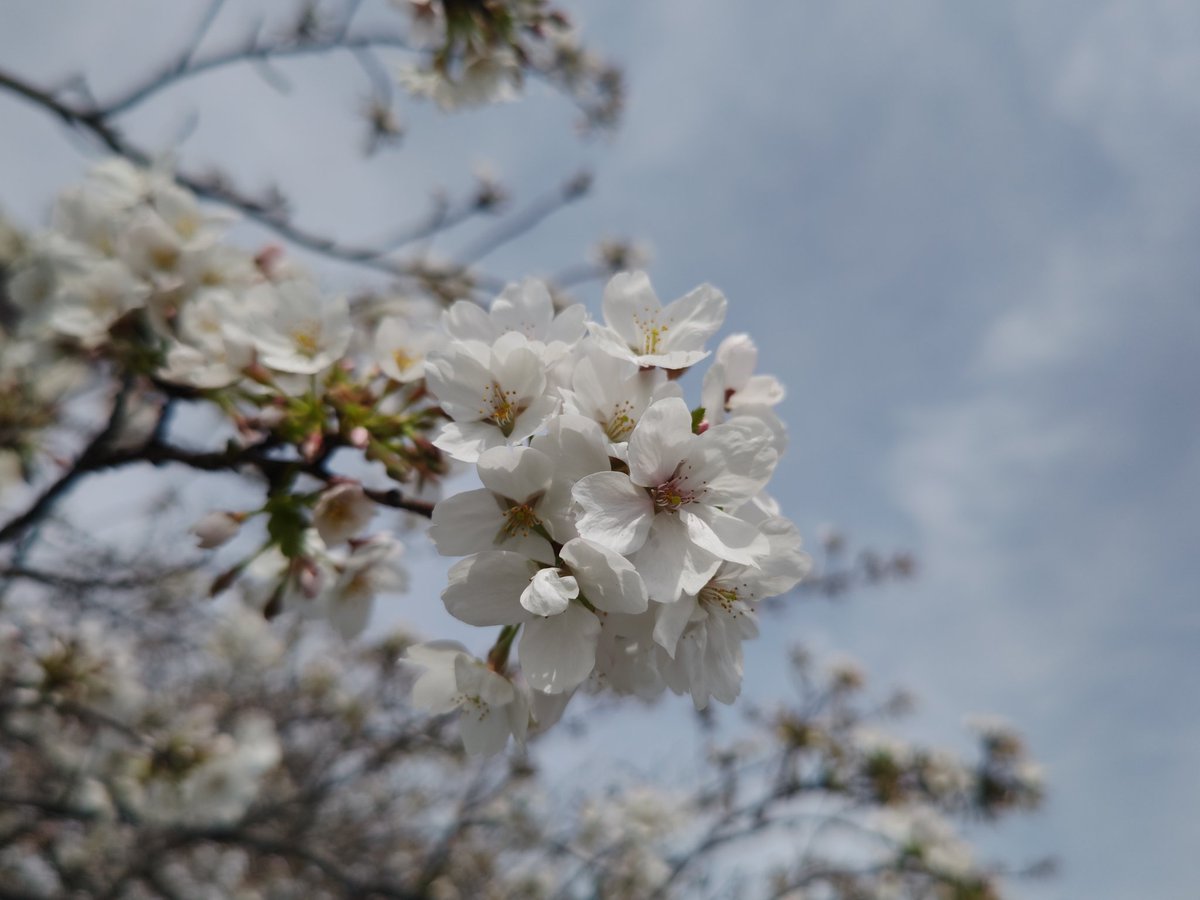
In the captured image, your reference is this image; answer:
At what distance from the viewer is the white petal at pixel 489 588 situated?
3.38ft

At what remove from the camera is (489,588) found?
105 centimetres

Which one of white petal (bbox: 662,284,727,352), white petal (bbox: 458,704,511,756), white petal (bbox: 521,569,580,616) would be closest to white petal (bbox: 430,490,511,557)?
white petal (bbox: 521,569,580,616)

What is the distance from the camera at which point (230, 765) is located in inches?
121

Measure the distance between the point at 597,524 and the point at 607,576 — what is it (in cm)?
7

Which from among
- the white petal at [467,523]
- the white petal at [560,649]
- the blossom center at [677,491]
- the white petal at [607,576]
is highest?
the blossom center at [677,491]

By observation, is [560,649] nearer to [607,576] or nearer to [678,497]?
[607,576]

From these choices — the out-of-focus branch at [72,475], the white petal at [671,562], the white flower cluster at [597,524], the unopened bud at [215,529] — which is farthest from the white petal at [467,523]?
the out-of-focus branch at [72,475]

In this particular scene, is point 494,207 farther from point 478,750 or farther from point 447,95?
point 478,750

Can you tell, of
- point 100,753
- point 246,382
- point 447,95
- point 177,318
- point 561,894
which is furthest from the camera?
→ point 561,894

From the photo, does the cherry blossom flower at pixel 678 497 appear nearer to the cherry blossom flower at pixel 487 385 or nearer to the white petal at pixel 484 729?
the cherry blossom flower at pixel 487 385

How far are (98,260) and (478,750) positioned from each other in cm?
156

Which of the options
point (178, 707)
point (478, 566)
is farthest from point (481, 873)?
point (478, 566)

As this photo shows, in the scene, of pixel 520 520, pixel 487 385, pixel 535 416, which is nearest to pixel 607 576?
pixel 520 520

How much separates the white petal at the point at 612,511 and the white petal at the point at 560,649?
0.12m
